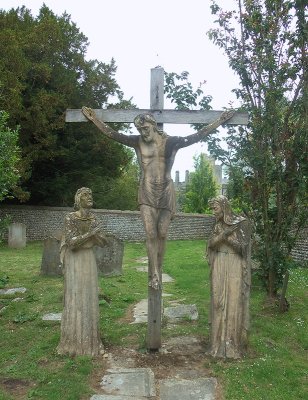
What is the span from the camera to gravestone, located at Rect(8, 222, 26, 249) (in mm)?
21094

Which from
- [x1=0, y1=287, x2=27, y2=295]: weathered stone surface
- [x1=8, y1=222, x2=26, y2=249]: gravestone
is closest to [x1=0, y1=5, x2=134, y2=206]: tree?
[x1=8, y1=222, x2=26, y2=249]: gravestone

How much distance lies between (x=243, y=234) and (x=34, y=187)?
2212 cm

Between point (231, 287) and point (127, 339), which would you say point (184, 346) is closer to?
point (127, 339)

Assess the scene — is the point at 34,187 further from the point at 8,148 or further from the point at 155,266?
the point at 155,266

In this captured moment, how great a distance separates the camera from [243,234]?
249 inches

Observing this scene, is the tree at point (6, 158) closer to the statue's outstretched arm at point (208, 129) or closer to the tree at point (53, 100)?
the statue's outstretched arm at point (208, 129)

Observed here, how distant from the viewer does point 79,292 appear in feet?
20.7

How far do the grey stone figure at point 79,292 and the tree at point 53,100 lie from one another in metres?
16.8

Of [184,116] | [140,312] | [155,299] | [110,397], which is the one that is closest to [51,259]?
[140,312]

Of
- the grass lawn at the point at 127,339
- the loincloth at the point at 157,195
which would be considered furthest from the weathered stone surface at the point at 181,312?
the loincloth at the point at 157,195

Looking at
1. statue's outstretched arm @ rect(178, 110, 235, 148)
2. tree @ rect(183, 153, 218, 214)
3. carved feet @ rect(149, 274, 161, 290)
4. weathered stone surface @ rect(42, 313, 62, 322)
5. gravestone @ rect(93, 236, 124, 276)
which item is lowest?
weathered stone surface @ rect(42, 313, 62, 322)

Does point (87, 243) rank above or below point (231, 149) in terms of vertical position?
below

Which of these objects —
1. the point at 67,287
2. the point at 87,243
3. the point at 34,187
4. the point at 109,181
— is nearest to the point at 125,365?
the point at 67,287

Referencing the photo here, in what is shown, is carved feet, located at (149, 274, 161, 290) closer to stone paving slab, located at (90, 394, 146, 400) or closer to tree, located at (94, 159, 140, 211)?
stone paving slab, located at (90, 394, 146, 400)
